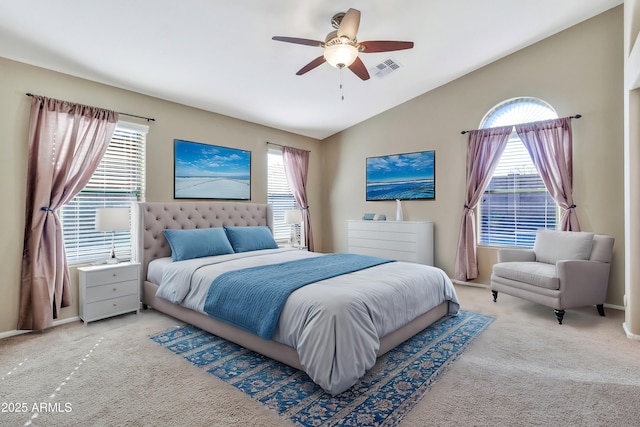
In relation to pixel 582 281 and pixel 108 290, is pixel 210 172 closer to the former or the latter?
pixel 108 290

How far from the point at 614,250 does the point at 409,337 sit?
3.02m

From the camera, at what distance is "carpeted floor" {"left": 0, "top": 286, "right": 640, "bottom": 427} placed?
1.91 meters

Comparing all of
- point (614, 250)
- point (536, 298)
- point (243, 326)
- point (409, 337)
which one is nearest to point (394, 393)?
point (409, 337)

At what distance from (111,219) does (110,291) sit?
0.79m

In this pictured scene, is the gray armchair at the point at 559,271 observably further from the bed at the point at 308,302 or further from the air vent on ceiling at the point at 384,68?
the air vent on ceiling at the point at 384,68

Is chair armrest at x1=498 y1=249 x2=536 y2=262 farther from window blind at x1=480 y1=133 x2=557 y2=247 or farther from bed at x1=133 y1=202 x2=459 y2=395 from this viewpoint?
bed at x1=133 y1=202 x2=459 y2=395

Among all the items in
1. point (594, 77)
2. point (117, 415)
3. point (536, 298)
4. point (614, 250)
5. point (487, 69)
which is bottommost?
point (117, 415)

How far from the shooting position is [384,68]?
4.34 meters

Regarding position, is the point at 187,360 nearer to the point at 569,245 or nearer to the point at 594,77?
the point at 569,245

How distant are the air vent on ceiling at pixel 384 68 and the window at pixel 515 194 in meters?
1.68

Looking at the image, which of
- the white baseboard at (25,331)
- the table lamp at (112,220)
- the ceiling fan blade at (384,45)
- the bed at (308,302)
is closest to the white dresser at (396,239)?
the bed at (308,302)

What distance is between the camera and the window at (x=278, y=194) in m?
5.85

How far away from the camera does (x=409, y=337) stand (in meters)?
2.89

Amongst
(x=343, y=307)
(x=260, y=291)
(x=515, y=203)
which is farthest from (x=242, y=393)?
(x=515, y=203)
